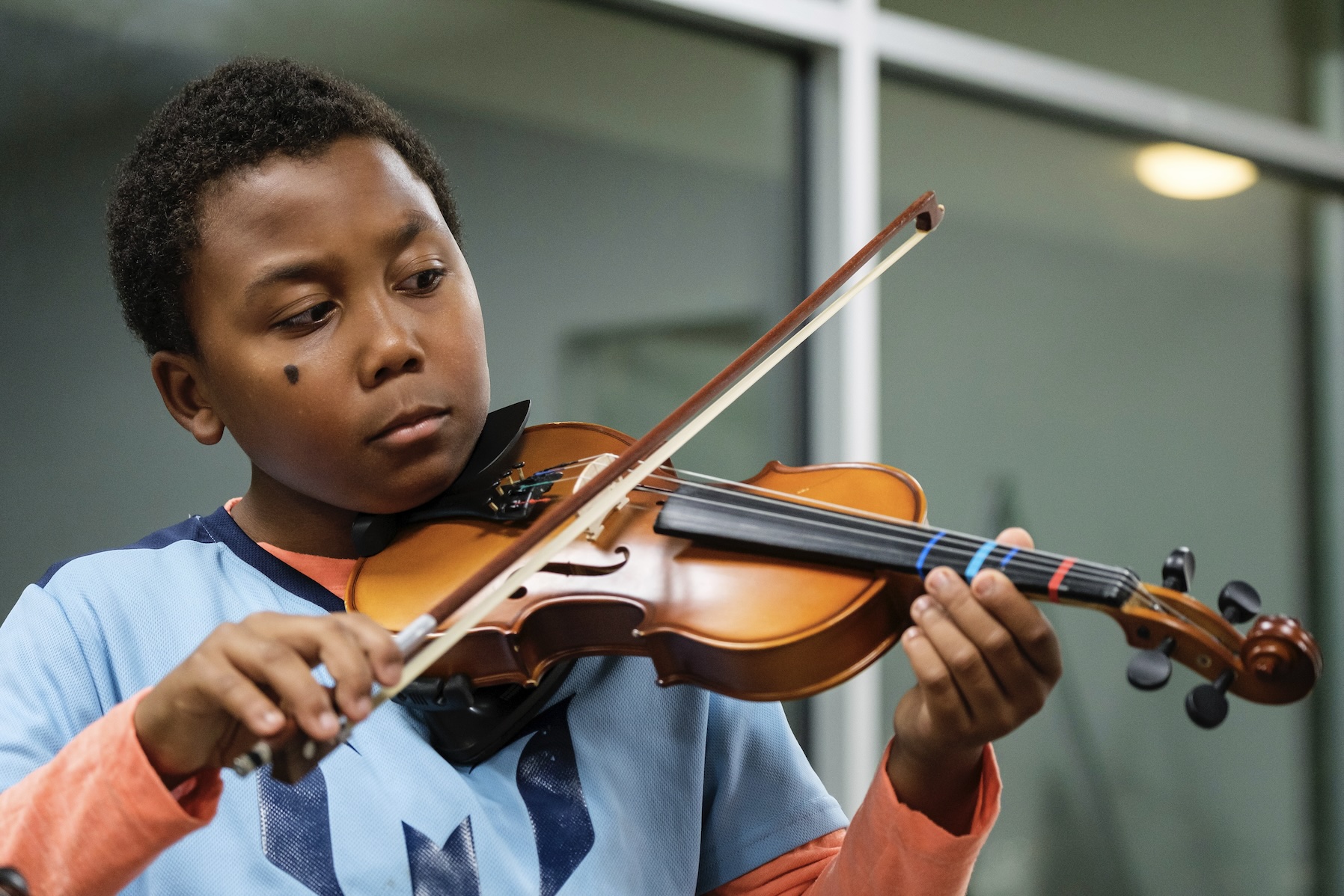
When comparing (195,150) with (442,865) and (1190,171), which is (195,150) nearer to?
(442,865)

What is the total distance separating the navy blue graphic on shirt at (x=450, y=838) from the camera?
27.5 inches

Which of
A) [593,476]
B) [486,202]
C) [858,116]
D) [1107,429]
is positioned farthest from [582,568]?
[1107,429]

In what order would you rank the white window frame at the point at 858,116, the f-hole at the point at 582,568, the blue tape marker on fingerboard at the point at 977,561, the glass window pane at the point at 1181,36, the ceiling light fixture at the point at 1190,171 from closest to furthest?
the blue tape marker on fingerboard at the point at 977,561
the f-hole at the point at 582,568
the white window frame at the point at 858,116
the glass window pane at the point at 1181,36
the ceiling light fixture at the point at 1190,171

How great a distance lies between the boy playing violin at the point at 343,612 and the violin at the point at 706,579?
3 cm

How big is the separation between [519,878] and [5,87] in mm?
965

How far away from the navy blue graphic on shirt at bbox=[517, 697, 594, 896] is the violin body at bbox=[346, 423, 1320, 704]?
6 centimetres

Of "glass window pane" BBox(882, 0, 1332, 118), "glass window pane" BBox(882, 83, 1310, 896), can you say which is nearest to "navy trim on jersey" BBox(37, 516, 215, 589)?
"glass window pane" BBox(882, 83, 1310, 896)

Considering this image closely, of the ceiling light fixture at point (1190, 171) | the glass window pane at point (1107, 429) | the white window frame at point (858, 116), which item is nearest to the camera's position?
the white window frame at point (858, 116)

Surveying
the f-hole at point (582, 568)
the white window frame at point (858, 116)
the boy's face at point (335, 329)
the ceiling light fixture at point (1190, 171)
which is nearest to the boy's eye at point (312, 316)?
the boy's face at point (335, 329)

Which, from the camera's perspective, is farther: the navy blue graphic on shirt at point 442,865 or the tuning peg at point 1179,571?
the navy blue graphic on shirt at point 442,865

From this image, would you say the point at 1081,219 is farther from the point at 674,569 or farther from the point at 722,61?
the point at 674,569

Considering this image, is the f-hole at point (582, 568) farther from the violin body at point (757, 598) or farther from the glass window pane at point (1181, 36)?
the glass window pane at point (1181, 36)

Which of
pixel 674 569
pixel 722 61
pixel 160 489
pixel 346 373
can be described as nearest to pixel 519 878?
pixel 674 569

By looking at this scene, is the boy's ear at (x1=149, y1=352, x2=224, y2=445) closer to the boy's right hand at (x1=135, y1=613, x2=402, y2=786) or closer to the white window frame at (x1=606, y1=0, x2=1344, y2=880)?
the boy's right hand at (x1=135, y1=613, x2=402, y2=786)
